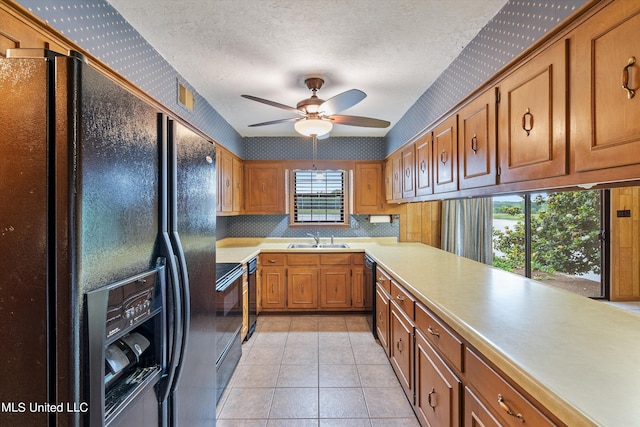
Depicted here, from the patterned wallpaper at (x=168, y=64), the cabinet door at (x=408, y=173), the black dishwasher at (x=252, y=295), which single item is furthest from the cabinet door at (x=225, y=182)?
the cabinet door at (x=408, y=173)

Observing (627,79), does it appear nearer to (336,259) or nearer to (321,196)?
(336,259)

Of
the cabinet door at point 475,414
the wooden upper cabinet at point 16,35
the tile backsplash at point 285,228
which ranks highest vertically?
the wooden upper cabinet at point 16,35

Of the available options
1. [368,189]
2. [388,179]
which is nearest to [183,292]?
[388,179]

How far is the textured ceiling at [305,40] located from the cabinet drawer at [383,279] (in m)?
1.76

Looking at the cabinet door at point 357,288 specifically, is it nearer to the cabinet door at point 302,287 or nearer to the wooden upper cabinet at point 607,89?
the cabinet door at point 302,287

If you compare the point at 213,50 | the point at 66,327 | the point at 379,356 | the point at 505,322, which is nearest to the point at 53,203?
the point at 66,327

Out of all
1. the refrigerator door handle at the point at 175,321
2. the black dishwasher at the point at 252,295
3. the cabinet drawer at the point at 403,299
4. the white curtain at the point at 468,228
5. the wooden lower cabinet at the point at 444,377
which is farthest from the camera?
the white curtain at the point at 468,228

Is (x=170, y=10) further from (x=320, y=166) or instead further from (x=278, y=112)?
(x=320, y=166)

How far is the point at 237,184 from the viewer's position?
419 cm

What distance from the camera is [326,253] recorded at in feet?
13.3

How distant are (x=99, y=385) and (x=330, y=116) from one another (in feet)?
8.28

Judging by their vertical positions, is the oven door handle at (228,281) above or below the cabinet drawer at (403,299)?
above

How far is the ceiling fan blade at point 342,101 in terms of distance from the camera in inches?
87.4

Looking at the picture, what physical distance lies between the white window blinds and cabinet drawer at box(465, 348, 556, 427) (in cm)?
356
